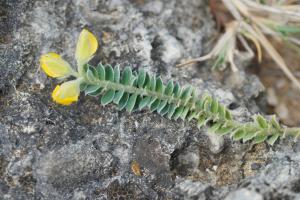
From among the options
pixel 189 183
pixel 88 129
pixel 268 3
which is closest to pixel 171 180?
pixel 189 183

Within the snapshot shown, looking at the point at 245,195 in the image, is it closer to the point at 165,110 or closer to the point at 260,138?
the point at 260,138

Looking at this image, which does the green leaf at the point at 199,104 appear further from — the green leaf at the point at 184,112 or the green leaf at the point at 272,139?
the green leaf at the point at 272,139

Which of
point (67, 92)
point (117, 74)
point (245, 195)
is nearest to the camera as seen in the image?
point (245, 195)

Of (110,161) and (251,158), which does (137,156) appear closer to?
(110,161)

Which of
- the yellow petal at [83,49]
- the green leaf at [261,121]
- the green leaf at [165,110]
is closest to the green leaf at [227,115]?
the green leaf at [261,121]

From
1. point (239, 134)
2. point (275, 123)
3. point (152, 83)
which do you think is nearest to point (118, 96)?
point (152, 83)

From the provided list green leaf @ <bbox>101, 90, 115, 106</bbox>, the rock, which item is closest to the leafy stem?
green leaf @ <bbox>101, 90, 115, 106</bbox>

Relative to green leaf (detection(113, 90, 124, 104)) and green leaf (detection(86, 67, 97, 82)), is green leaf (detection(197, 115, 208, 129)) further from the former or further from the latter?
green leaf (detection(86, 67, 97, 82))
